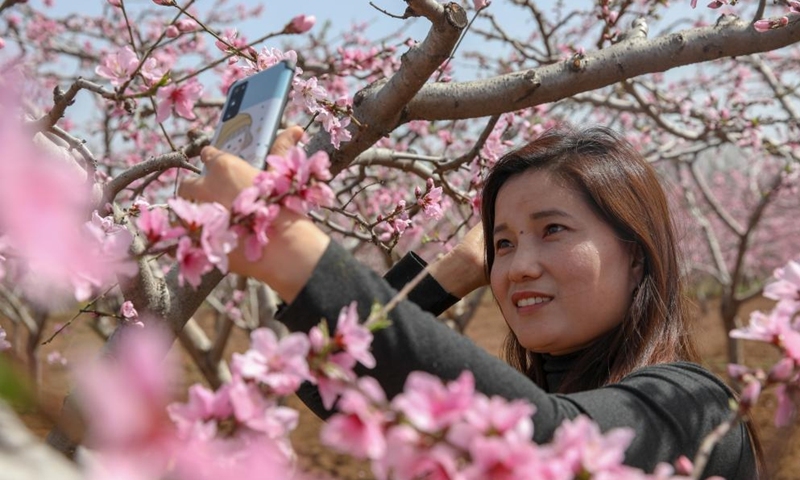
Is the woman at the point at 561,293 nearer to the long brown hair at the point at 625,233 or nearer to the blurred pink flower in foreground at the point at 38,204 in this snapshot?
the long brown hair at the point at 625,233

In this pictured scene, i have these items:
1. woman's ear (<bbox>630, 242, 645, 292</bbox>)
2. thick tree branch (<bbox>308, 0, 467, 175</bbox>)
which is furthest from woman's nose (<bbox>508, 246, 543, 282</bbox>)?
thick tree branch (<bbox>308, 0, 467, 175</bbox>)

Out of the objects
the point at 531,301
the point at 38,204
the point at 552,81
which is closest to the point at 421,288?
the point at 531,301

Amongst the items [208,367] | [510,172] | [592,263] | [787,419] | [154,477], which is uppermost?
[510,172]

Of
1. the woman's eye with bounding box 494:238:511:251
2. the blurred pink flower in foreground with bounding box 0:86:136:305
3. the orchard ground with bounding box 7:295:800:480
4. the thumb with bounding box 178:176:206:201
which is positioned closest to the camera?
the blurred pink flower in foreground with bounding box 0:86:136:305

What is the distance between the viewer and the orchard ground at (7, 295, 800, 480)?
0.93 metres

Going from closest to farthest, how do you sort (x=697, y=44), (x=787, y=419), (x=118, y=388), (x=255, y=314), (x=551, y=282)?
(x=118, y=388)
(x=787, y=419)
(x=551, y=282)
(x=697, y=44)
(x=255, y=314)

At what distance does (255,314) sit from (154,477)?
16.6 feet

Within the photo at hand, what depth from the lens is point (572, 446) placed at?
0.75 m

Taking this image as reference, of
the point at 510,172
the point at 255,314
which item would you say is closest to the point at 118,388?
the point at 510,172

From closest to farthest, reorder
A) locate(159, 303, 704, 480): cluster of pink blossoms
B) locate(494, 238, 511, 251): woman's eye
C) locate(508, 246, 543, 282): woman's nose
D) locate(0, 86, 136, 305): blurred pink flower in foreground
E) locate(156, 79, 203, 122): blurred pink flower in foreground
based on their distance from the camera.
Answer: locate(0, 86, 136, 305): blurred pink flower in foreground → locate(159, 303, 704, 480): cluster of pink blossoms → locate(156, 79, 203, 122): blurred pink flower in foreground → locate(508, 246, 543, 282): woman's nose → locate(494, 238, 511, 251): woman's eye

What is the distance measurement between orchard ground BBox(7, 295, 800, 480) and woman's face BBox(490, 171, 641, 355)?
434mm

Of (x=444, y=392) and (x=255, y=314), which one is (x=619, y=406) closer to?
(x=444, y=392)

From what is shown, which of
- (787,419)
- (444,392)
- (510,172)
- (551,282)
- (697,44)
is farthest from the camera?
(697,44)

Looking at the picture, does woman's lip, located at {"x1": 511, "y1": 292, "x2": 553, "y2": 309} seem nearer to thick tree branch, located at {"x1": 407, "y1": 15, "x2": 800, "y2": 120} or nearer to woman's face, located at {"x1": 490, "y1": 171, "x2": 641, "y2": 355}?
woman's face, located at {"x1": 490, "y1": 171, "x2": 641, "y2": 355}
